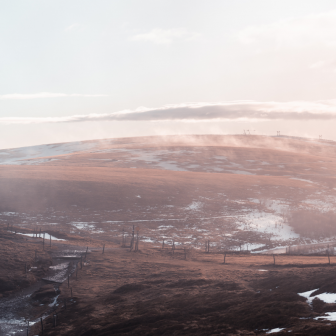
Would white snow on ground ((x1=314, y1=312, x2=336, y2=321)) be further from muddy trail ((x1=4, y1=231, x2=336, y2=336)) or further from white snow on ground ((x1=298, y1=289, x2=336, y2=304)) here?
white snow on ground ((x1=298, y1=289, x2=336, y2=304))

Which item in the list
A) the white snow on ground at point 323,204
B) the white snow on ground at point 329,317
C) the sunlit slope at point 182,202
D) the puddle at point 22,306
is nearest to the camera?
the white snow on ground at point 329,317

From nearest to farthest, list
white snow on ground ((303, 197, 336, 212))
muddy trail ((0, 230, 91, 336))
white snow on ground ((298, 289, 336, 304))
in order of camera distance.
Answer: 1. white snow on ground ((298, 289, 336, 304))
2. muddy trail ((0, 230, 91, 336))
3. white snow on ground ((303, 197, 336, 212))

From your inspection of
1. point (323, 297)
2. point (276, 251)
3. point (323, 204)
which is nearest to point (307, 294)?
point (323, 297)

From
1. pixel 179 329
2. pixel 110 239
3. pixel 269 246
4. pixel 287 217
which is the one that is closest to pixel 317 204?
pixel 287 217

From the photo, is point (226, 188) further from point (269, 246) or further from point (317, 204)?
point (269, 246)

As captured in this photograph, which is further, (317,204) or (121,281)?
(317,204)

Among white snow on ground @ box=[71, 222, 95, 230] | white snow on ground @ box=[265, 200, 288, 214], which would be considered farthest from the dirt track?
white snow on ground @ box=[265, 200, 288, 214]

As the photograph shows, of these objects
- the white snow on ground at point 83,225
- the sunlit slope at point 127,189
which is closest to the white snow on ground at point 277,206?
the sunlit slope at point 127,189

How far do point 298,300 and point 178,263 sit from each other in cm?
1577

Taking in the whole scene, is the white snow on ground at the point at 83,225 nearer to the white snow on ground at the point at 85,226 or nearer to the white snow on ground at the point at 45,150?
the white snow on ground at the point at 85,226

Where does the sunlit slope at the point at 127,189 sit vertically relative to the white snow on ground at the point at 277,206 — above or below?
above

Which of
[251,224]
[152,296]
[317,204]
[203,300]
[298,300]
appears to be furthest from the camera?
[317,204]

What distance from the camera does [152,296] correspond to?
23000 mm

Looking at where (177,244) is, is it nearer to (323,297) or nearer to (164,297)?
(164,297)
